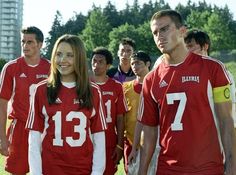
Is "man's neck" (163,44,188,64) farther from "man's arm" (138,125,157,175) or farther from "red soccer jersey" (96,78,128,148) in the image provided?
"red soccer jersey" (96,78,128,148)

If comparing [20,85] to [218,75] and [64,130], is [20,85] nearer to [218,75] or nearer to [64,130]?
[64,130]

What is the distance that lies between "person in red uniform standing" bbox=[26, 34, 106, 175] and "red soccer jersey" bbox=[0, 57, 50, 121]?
1860 millimetres

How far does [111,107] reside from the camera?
6.54 meters

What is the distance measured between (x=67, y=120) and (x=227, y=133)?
1330 millimetres

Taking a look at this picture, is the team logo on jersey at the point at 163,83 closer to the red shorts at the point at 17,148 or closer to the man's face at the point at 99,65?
the man's face at the point at 99,65

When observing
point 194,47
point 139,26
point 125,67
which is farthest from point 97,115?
point 139,26

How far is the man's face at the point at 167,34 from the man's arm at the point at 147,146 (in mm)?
670

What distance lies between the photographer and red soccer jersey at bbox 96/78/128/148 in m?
6.52

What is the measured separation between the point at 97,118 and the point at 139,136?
90cm

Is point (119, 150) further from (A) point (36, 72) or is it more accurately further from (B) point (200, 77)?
(B) point (200, 77)

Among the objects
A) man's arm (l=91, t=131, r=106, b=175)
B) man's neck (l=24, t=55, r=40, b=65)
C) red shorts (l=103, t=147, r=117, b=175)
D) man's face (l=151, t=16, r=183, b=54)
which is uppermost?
man's face (l=151, t=16, r=183, b=54)

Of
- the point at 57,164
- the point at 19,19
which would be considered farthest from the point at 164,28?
the point at 19,19

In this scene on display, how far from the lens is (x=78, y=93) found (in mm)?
4512

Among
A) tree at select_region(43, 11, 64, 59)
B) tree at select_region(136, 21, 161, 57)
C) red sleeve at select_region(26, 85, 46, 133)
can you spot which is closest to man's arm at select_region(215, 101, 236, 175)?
red sleeve at select_region(26, 85, 46, 133)
